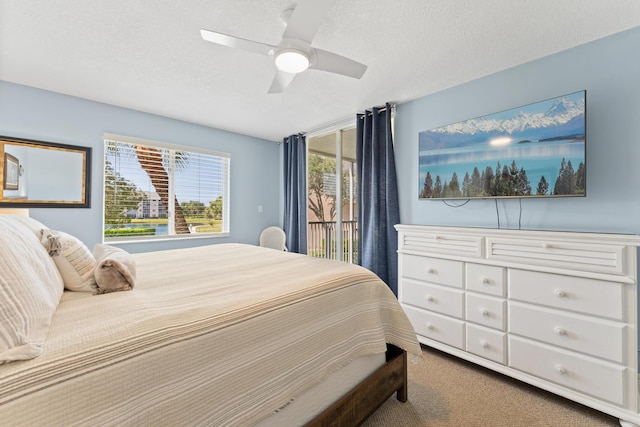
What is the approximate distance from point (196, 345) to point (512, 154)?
2.52 m

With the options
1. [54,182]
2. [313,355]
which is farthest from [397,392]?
[54,182]

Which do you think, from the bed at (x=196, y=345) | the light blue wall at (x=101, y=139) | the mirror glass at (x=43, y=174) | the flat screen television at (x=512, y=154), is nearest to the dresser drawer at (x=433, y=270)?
the flat screen television at (x=512, y=154)

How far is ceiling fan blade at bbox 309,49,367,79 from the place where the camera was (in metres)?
1.75

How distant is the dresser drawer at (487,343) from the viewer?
6.56 feet

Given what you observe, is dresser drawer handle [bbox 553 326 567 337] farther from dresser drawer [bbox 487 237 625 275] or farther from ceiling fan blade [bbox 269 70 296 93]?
ceiling fan blade [bbox 269 70 296 93]

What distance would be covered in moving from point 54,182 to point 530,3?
14.2 ft

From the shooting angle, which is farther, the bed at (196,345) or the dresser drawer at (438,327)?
the dresser drawer at (438,327)

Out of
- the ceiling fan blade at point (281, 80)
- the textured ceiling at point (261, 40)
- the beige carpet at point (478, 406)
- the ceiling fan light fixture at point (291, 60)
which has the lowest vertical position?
the beige carpet at point (478, 406)

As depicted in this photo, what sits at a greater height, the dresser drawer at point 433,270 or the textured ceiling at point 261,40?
the textured ceiling at point 261,40

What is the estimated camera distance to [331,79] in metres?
2.54

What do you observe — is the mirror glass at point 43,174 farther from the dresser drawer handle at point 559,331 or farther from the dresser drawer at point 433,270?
the dresser drawer handle at point 559,331

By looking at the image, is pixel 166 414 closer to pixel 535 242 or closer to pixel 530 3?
pixel 535 242

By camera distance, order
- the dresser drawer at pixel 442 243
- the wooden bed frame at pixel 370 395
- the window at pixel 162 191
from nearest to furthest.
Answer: the wooden bed frame at pixel 370 395 → the dresser drawer at pixel 442 243 → the window at pixel 162 191

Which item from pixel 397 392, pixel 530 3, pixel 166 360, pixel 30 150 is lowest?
Result: pixel 397 392
